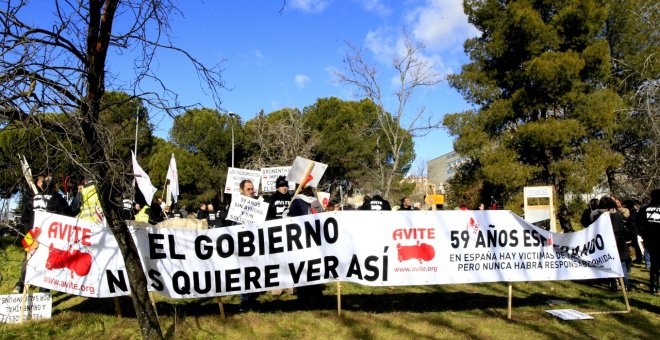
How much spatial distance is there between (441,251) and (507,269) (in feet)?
3.14

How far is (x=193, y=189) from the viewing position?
141 feet

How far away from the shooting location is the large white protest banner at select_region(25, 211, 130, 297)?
6047 mm

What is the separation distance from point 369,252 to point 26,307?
428cm

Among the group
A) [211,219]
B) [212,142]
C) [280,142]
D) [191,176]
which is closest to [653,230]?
[211,219]

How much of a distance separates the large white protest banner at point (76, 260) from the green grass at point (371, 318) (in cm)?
45

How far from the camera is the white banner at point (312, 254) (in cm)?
605

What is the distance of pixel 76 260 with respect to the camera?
6113 mm

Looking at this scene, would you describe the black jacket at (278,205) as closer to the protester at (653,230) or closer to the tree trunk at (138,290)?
the tree trunk at (138,290)

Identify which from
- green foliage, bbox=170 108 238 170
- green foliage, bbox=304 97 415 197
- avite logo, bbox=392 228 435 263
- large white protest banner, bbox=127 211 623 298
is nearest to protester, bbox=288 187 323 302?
large white protest banner, bbox=127 211 623 298

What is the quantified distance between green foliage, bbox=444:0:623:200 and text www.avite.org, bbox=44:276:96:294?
22.5m

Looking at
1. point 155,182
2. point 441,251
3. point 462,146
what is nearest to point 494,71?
point 462,146

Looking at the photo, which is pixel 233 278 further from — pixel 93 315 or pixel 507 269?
pixel 507 269

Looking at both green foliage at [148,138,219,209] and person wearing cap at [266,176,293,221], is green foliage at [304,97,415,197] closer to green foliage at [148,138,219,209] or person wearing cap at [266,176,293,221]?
green foliage at [148,138,219,209]

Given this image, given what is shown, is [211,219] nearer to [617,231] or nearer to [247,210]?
[247,210]
